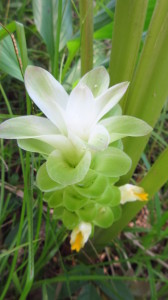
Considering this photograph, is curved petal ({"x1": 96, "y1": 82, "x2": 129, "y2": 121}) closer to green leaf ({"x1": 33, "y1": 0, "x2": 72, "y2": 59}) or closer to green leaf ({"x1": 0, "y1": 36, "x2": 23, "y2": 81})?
green leaf ({"x1": 0, "y1": 36, "x2": 23, "y2": 81})

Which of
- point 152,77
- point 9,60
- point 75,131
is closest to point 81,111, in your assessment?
point 75,131

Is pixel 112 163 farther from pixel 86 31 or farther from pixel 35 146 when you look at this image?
pixel 86 31

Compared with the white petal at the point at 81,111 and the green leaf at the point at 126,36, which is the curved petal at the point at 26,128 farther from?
the green leaf at the point at 126,36

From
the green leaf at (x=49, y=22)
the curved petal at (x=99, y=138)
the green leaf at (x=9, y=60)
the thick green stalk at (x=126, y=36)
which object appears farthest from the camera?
the green leaf at (x=49, y=22)

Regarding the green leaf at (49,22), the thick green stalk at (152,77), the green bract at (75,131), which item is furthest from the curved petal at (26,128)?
→ the green leaf at (49,22)

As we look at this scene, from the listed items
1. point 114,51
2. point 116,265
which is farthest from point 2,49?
point 116,265

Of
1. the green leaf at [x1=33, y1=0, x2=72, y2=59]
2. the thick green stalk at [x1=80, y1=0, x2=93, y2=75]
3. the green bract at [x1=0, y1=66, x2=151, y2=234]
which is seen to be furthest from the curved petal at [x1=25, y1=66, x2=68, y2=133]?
the green leaf at [x1=33, y1=0, x2=72, y2=59]
